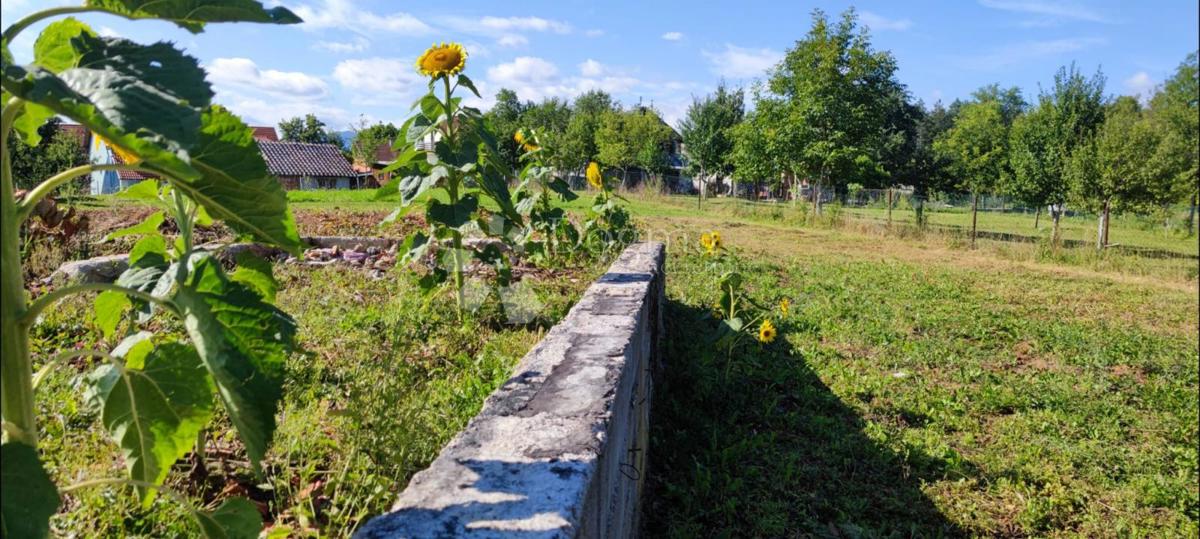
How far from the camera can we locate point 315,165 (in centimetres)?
3909

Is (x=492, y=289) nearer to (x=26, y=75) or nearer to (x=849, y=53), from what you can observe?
(x=26, y=75)

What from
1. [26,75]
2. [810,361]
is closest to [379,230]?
[810,361]

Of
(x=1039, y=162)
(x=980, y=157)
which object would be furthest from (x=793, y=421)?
(x=980, y=157)

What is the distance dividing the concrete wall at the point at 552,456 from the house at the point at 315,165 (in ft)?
124

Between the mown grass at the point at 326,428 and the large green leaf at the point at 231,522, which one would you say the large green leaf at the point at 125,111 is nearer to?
the mown grass at the point at 326,428

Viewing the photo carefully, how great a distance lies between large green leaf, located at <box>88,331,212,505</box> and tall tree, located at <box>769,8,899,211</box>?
70.9ft

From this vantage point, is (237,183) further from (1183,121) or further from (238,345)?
(1183,121)

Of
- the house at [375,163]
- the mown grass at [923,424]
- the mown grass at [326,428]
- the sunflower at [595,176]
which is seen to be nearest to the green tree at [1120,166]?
the mown grass at [923,424]

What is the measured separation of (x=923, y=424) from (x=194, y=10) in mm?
4043

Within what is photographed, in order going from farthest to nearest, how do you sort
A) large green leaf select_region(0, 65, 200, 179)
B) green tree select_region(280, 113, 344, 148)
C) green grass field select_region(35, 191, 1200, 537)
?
green tree select_region(280, 113, 344, 148), green grass field select_region(35, 191, 1200, 537), large green leaf select_region(0, 65, 200, 179)

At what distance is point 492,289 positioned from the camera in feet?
12.7

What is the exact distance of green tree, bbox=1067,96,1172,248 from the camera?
53.2 feet

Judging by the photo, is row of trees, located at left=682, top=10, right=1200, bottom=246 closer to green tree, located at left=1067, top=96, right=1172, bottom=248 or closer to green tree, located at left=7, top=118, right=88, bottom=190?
green tree, located at left=1067, top=96, right=1172, bottom=248

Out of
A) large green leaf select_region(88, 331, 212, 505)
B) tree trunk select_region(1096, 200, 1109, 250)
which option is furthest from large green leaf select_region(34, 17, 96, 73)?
tree trunk select_region(1096, 200, 1109, 250)
